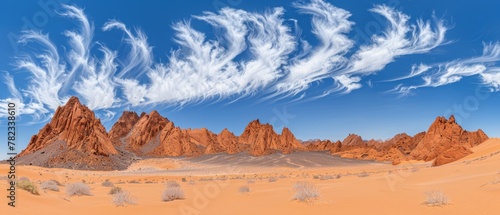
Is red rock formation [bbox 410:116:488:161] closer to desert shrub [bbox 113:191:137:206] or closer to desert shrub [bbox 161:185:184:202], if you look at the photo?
desert shrub [bbox 161:185:184:202]

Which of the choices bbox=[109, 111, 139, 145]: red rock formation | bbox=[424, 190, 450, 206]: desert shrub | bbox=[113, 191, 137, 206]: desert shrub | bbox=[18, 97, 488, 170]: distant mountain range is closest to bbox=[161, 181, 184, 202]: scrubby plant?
bbox=[113, 191, 137, 206]: desert shrub

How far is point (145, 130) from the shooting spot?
453 feet

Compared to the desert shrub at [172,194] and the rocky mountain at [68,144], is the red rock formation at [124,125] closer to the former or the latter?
the rocky mountain at [68,144]

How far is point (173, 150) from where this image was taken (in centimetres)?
11762

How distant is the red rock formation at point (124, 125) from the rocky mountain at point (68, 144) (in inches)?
2631

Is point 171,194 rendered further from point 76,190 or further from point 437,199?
point 437,199

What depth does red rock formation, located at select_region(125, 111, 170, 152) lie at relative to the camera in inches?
5226

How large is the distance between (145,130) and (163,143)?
20.6m

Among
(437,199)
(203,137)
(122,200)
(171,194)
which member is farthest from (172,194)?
(203,137)

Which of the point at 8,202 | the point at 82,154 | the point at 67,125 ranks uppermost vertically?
the point at 67,125

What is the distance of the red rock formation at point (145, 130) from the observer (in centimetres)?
13275

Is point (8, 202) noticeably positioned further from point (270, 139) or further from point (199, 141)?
point (199, 141)

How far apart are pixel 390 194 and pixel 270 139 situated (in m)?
106

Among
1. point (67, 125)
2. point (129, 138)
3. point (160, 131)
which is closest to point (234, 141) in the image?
point (160, 131)
